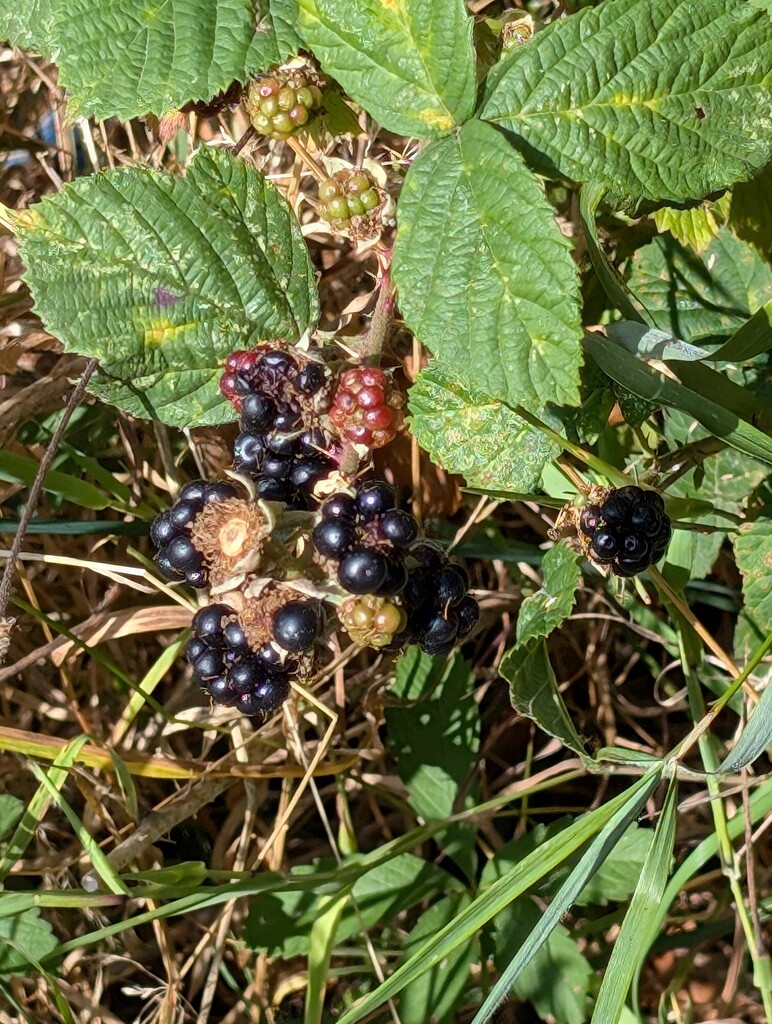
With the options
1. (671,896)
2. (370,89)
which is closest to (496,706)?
(671,896)

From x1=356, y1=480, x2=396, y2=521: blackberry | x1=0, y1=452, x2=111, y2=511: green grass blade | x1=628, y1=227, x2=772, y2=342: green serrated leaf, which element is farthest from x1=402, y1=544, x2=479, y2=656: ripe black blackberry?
x1=0, y1=452, x2=111, y2=511: green grass blade

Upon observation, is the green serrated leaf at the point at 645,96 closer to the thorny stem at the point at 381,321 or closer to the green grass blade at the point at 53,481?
the thorny stem at the point at 381,321

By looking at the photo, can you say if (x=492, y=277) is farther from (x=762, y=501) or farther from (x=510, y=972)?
(x=510, y=972)

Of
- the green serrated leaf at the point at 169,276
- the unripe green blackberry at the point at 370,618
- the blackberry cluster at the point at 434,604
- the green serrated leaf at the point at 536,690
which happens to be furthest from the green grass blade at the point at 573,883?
the green serrated leaf at the point at 169,276

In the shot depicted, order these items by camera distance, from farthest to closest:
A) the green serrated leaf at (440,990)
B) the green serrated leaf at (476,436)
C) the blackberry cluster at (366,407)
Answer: the green serrated leaf at (440,990), the green serrated leaf at (476,436), the blackberry cluster at (366,407)

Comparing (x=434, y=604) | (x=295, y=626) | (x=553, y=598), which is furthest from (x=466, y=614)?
(x=295, y=626)

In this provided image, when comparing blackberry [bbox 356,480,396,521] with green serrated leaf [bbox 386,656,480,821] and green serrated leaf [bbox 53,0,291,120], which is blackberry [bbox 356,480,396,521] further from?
green serrated leaf [bbox 386,656,480,821]

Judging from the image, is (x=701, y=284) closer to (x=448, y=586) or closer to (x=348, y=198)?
(x=348, y=198)
